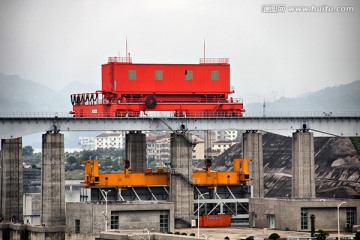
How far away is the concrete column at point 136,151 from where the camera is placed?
16300cm

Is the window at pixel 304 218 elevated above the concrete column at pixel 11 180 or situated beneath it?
situated beneath

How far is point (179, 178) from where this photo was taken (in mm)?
150875

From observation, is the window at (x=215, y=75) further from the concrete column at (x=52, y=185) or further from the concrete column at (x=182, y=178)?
the concrete column at (x=52, y=185)

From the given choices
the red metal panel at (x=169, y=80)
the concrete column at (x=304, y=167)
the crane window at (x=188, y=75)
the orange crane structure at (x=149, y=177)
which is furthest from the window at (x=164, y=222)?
the crane window at (x=188, y=75)

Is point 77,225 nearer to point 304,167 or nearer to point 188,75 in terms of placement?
point 188,75

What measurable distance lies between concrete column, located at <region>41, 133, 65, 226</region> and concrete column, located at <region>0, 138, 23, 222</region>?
8.15 m

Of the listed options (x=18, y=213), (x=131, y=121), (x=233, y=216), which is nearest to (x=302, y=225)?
(x=233, y=216)

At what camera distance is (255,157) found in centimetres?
16650

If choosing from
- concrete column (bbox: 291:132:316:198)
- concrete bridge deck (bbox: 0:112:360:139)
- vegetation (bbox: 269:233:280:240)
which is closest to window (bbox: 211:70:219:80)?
concrete bridge deck (bbox: 0:112:360:139)

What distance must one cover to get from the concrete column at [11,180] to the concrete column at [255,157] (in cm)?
3368

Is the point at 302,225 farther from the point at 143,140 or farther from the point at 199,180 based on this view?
the point at 143,140

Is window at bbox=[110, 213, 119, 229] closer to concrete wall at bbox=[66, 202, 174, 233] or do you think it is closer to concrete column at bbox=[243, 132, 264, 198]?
concrete wall at bbox=[66, 202, 174, 233]

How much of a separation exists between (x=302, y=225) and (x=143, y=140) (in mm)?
31107

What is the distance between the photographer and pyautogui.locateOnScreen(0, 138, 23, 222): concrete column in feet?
504
